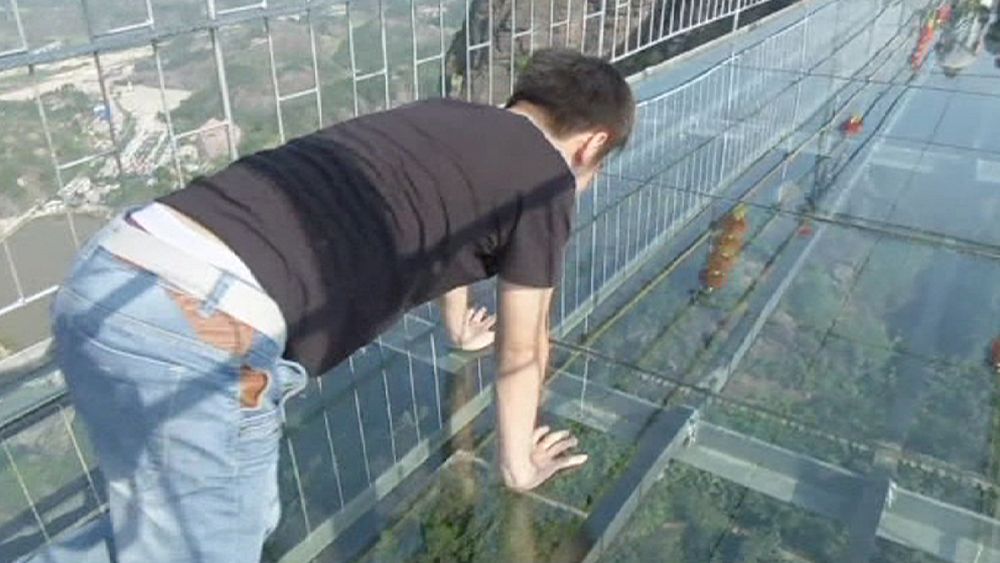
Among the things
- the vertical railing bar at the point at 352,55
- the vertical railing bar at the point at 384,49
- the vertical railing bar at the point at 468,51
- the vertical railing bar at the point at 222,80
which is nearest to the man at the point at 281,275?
the vertical railing bar at the point at 222,80

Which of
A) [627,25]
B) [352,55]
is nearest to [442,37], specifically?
[352,55]

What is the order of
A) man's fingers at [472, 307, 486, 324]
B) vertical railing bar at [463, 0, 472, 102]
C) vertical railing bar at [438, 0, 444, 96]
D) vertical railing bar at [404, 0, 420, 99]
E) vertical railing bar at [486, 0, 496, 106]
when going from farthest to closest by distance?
vertical railing bar at [486, 0, 496, 106], vertical railing bar at [463, 0, 472, 102], vertical railing bar at [438, 0, 444, 96], vertical railing bar at [404, 0, 420, 99], man's fingers at [472, 307, 486, 324]

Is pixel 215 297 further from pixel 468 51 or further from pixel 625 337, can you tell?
pixel 468 51

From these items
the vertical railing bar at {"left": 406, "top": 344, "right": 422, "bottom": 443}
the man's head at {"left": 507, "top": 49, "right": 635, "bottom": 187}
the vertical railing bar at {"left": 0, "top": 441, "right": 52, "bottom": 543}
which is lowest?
the vertical railing bar at {"left": 0, "top": 441, "right": 52, "bottom": 543}

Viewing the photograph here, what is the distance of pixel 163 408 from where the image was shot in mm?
1184

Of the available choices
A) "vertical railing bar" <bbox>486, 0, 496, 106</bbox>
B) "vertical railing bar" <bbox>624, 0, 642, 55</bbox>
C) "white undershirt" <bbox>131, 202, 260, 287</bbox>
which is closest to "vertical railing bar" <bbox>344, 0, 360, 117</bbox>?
"vertical railing bar" <bbox>486, 0, 496, 106</bbox>

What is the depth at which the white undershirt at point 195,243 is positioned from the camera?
118cm

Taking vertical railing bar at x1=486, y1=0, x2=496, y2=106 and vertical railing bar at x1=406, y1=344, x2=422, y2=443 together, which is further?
vertical railing bar at x1=486, y1=0, x2=496, y2=106

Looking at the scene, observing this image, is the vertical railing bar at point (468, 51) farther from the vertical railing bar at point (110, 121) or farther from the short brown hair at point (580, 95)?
the short brown hair at point (580, 95)

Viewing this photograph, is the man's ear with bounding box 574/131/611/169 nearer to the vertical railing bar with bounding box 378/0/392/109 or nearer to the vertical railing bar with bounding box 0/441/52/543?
the vertical railing bar with bounding box 0/441/52/543

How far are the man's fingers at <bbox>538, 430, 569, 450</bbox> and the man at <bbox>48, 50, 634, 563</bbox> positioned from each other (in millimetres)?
290

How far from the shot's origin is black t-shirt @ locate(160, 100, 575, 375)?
123 centimetres

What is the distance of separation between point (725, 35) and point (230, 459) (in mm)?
5341

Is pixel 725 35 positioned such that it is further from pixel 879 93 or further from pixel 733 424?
pixel 733 424
